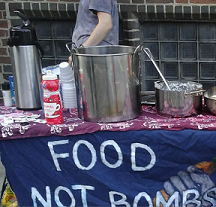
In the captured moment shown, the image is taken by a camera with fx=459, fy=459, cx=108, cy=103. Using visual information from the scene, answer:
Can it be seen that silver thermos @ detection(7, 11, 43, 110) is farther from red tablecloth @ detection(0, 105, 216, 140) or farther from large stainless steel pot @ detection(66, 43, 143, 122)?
large stainless steel pot @ detection(66, 43, 143, 122)

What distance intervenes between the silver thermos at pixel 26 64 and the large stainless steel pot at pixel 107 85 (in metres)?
0.37

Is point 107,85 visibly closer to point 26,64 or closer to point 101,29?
point 26,64

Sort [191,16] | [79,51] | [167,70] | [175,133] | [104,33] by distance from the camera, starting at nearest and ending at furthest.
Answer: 1. [175,133]
2. [79,51]
3. [104,33]
4. [191,16]
5. [167,70]

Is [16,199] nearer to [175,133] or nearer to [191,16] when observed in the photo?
→ [175,133]

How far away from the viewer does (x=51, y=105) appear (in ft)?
8.91

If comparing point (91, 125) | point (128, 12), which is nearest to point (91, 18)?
point (128, 12)

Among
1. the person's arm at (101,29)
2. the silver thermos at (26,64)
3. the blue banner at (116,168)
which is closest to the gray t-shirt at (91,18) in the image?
the person's arm at (101,29)

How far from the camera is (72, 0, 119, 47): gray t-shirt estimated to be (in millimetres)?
3293

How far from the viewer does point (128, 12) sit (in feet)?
14.0

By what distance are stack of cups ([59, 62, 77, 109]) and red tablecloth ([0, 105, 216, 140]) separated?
12cm

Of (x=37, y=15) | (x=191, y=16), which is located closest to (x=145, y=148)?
(x=191, y=16)

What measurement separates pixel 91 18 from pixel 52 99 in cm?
98

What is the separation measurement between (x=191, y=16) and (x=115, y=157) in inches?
76.9

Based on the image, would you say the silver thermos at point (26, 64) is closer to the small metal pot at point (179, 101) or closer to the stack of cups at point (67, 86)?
the stack of cups at point (67, 86)
